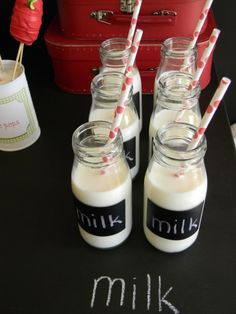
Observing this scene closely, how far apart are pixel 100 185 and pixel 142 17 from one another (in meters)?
0.45

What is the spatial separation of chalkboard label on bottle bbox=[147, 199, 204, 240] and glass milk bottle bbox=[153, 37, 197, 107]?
25 centimetres

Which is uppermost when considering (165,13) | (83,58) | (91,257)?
(165,13)

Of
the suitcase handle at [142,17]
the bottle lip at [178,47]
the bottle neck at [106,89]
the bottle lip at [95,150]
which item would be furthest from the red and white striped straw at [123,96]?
the suitcase handle at [142,17]

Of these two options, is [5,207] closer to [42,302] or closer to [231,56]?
[42,302]

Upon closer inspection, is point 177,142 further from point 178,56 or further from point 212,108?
point 178,56

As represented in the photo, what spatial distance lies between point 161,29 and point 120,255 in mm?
Result: 517

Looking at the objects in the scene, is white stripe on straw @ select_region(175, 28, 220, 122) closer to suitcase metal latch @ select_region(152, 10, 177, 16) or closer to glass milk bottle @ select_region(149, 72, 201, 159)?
glass milk bottle @ select_region(149, 72, 201, 159)

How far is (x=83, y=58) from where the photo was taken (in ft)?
2.80

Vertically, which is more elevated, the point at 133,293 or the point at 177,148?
the point at 177,148

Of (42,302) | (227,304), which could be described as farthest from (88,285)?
(227,304)

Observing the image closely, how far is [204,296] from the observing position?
1.69ft

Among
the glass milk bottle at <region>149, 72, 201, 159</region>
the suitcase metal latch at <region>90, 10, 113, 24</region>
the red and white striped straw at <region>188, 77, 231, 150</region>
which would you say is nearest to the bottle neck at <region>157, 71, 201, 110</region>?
the glass milk bottle at <region>149, 72, 201, 159</region>

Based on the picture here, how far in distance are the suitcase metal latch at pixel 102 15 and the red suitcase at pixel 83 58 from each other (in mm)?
51

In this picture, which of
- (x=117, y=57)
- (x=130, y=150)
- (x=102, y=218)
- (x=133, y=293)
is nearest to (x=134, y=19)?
(x=117, y=57)
